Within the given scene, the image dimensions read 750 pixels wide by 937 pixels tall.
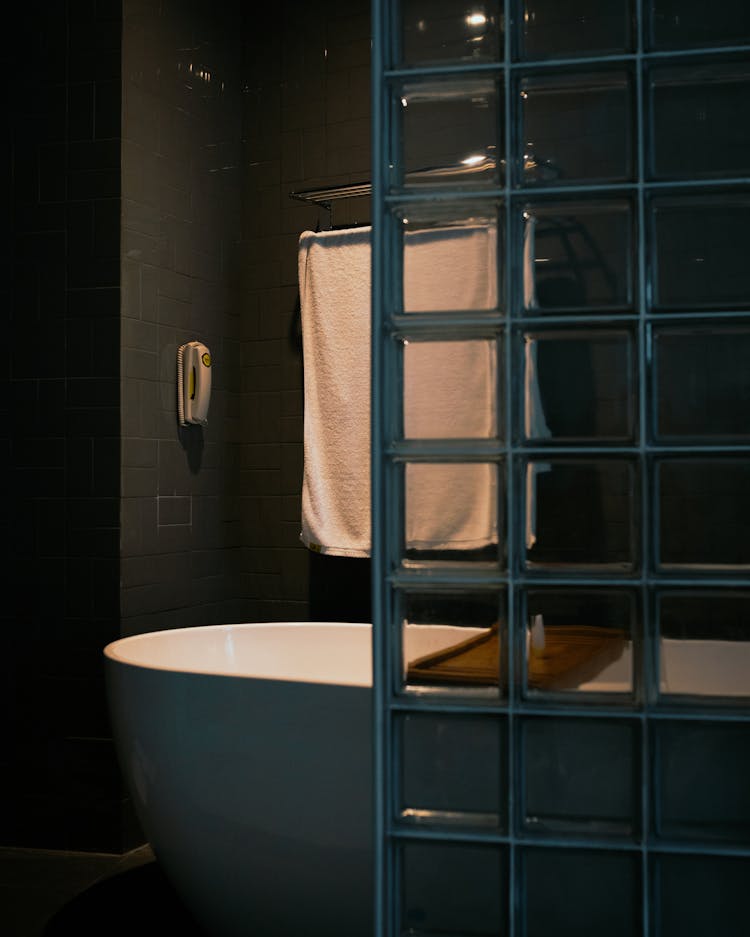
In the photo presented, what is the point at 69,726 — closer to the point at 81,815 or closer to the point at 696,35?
the point at 81,815

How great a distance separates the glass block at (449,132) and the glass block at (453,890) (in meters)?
0.95

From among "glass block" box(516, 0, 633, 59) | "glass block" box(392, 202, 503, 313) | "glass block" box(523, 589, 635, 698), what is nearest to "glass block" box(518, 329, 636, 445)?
"glass block" box(392, 202, 503, 313)

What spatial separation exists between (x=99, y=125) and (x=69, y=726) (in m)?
1.82

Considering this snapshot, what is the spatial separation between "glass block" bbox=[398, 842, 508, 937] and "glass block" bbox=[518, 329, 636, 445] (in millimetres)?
593

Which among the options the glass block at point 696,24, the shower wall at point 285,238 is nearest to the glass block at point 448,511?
the glass block at point 696,24

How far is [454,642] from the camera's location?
1.66m

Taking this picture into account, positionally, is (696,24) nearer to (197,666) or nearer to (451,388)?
(451,388)

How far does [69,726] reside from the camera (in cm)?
349

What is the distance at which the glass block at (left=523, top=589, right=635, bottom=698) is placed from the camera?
1.59 metres

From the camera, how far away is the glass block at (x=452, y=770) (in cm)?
163

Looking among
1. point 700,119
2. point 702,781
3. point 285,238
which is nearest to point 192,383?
point 285,238

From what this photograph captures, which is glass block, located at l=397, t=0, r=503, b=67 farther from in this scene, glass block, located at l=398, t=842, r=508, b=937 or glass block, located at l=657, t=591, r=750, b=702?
glass block, located at l=398, t=842, r=508, b=937

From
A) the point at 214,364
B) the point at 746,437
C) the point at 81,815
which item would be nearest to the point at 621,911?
the point at 746,437

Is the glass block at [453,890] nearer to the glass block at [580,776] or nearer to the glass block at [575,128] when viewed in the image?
the glass block at [580,776]
